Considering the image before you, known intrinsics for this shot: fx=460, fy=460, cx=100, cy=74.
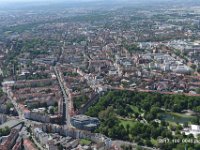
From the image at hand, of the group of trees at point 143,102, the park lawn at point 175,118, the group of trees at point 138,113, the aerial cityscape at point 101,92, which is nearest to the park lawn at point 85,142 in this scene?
the aerial cityscape at point 101,92

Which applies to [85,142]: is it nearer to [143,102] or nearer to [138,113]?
[138,113]

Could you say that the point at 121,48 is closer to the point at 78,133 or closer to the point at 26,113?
the point at 26,113

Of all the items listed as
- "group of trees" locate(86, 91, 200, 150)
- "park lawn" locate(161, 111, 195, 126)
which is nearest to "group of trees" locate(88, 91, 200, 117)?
"group of trees" locate(86, 91, 200, 150)

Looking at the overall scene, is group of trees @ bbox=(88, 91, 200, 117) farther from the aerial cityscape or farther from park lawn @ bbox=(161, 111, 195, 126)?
park lawn @ bbox=(161, 111, 195, 126)

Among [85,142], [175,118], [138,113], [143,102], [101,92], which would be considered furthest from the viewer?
[101,92]

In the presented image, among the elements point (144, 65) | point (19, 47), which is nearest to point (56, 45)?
point (19, 47)

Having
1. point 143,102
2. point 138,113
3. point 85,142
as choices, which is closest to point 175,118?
point 138,113
